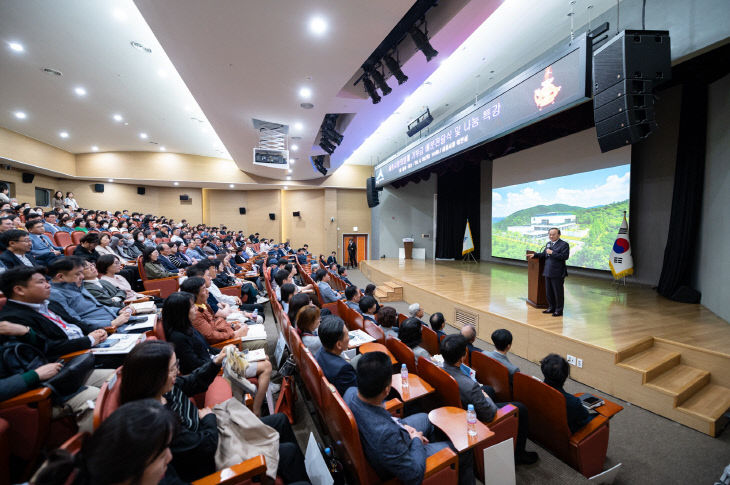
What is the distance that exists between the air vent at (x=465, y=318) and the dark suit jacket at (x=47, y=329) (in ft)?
14.7

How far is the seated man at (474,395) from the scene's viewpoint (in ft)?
5.98

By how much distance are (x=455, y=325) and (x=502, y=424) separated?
3296 millimetres

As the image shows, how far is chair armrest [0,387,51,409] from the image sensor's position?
1373 mm

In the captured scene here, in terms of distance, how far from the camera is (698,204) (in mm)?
4652

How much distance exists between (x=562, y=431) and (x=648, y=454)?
2.90ft

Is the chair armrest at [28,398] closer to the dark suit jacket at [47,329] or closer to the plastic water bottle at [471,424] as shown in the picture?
the dark suit jacket at [47,329]

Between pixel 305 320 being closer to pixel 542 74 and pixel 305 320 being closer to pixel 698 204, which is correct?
pixel 542 74

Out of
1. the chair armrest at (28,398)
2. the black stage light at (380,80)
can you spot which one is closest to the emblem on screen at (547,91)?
the black stage light at (380,80)

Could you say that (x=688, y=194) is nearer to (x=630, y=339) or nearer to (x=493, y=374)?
(x=630, y=339)

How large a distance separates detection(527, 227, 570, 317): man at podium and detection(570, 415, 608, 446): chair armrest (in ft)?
7.84

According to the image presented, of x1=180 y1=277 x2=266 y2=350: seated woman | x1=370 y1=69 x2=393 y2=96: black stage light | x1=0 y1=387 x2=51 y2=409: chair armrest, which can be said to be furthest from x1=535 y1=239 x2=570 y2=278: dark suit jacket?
x1=0 y1=387 x2=51 y2=409: chair armrest

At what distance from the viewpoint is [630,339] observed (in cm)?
321

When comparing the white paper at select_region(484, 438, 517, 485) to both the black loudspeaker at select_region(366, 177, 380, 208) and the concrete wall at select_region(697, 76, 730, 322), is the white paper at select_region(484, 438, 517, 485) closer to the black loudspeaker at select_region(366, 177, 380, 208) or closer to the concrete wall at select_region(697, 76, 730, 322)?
the concrete wall at select_region(697, 76, 730, 322)

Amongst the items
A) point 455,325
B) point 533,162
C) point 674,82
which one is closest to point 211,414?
point 455,325
